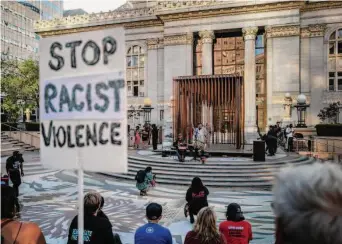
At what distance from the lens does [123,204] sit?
12359 mm

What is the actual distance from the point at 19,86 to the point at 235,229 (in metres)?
37.1

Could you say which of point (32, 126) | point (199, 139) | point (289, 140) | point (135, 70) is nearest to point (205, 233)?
point (199, 139)

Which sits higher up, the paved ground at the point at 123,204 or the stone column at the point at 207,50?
the stone column at the point at 207,50

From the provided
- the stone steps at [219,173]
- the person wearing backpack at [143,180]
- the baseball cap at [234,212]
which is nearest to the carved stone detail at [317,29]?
the stone steps at [219,173]

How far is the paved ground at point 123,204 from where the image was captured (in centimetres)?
938

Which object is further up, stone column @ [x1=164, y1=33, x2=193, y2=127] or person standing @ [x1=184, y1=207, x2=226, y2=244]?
stone column @ [x1=164, y1=33, x2=193, y2=127]

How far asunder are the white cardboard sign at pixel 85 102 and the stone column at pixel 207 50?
32104 millimetres

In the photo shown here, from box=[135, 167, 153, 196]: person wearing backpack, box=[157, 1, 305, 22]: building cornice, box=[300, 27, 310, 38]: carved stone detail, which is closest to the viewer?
box=[135, 167, 153, 196]: person wearing backpack

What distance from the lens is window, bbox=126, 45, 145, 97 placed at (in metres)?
39.6

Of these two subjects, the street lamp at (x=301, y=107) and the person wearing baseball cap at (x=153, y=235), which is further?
the street lamp at (x=301, y=107)

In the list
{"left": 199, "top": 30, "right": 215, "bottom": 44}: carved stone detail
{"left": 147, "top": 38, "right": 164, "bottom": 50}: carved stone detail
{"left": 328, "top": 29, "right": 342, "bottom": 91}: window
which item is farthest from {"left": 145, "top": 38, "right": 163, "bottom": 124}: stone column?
{"left": 328, "top": 29, "right": 342, "bottom": 91}: window

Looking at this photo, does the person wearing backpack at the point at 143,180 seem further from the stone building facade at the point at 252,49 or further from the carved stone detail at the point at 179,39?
the carved stone detail at the point at 179,39

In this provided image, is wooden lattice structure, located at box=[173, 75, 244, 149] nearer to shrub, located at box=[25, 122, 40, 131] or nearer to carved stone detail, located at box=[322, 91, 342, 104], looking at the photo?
carved stone detail, located at box=[322, 91, 342, 104]

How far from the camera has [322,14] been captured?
32.4 meters
